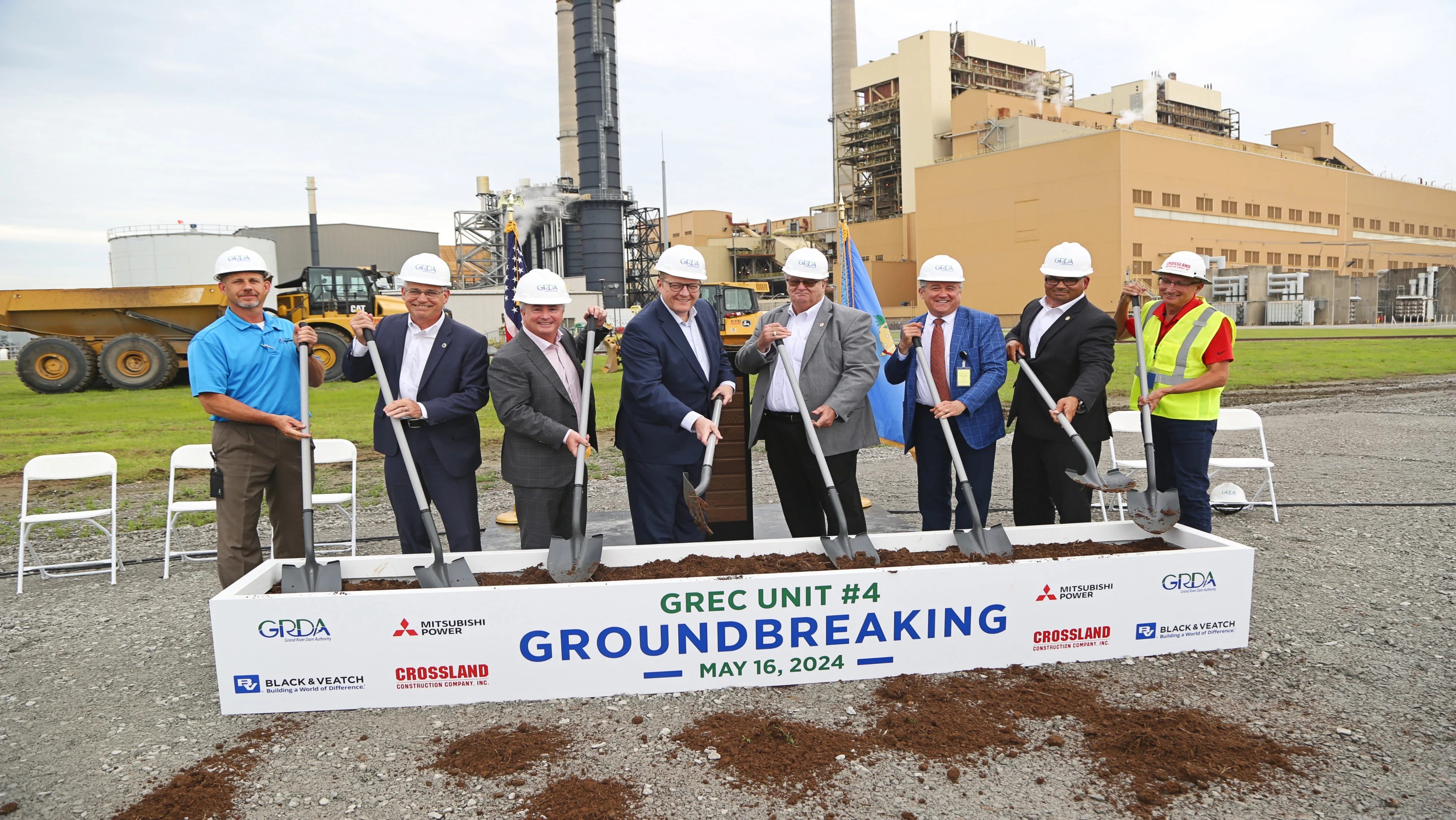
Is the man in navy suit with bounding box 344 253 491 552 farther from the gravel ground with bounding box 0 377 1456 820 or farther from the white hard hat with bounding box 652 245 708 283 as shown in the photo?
the gravel ground with bounding box 0 377 1456 820

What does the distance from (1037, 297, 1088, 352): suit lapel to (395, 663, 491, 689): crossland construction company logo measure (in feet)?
10.5

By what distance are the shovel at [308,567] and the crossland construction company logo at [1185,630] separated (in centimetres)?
336

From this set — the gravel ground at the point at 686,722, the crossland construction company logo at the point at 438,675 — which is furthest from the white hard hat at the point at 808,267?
the crossland construction company logo at the point at 438,675

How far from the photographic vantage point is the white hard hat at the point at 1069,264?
4.48m

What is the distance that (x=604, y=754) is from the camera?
3041mm

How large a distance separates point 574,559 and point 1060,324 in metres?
2.79

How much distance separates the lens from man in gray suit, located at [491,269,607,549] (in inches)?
163

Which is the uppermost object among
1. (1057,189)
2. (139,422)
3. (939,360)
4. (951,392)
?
(1057,189)

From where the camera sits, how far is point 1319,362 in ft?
66.5

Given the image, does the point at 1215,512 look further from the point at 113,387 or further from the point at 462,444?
the point at 113,387

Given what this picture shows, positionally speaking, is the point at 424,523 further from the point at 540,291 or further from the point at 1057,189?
the point at 1057,189

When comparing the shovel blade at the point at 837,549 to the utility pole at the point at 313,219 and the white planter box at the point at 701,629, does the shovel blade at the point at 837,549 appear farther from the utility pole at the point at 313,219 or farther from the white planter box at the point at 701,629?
the utility pole at the point at 313,219

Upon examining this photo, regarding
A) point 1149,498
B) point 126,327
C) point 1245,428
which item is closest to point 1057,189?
point 126,327

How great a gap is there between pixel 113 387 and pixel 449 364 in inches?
741
